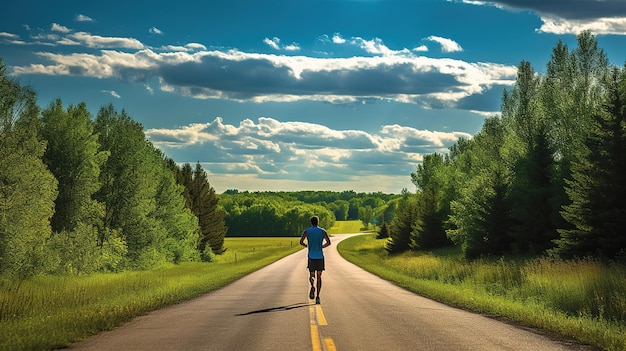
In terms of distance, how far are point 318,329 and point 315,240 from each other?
5.43 metres

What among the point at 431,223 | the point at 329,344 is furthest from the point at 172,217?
the point at 329,344

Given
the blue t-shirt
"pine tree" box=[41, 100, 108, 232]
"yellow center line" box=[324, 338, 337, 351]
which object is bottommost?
"yellow center line" box=[324, 338, 337, 351]

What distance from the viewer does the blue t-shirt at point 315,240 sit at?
17.1 metres

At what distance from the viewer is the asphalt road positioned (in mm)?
9914

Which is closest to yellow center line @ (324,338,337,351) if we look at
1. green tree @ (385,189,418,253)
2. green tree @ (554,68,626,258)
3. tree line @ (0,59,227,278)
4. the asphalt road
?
the asphalt road

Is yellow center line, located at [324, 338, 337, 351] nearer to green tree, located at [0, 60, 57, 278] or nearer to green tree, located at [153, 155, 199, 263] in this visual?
green tree, located at [0, 60, 57, 278]

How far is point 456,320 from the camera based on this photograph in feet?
43.9

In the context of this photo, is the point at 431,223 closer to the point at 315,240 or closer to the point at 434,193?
the point at 434,193

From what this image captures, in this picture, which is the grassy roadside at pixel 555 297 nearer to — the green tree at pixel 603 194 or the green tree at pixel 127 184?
the green tree at pixel 603 194

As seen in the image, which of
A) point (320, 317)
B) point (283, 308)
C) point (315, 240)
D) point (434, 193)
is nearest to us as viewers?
point (320, 317)

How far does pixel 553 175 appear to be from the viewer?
122ft

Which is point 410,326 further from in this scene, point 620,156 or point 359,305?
point 620,156

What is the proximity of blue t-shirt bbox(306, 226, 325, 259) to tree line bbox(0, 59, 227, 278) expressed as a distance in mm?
19993

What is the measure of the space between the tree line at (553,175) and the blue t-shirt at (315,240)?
1365 centimetres
